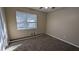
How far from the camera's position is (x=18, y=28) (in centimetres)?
81

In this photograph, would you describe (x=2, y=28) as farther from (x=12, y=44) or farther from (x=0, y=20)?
(x=12, y=44)

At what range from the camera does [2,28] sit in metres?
0.74

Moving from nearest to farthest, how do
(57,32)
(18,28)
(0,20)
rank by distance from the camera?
(0,20) → (18,28) → (57,32)

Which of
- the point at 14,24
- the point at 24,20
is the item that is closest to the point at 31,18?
the point at 24,20

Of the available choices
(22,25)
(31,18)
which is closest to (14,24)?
(22,25)

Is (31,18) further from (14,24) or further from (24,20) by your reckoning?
(14,24)

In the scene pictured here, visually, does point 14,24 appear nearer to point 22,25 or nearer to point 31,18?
point 22,25

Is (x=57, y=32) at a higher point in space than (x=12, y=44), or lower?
higher

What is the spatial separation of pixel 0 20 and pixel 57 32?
90 cm

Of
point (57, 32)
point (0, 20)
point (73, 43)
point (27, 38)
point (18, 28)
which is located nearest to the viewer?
point (0, 20)

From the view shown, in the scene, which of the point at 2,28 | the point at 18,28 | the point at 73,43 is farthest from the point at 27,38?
the point at 73,43
